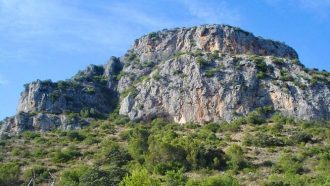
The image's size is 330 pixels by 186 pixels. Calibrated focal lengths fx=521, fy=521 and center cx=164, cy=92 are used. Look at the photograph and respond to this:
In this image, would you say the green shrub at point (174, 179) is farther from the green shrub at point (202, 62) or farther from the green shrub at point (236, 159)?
the green shrub at point (202, 62)

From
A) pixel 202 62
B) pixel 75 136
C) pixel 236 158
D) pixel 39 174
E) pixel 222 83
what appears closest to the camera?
pixel 236 158

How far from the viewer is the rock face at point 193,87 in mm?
83688

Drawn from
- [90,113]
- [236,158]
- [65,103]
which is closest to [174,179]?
[236,158]

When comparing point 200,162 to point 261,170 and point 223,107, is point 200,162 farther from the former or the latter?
point 223,107

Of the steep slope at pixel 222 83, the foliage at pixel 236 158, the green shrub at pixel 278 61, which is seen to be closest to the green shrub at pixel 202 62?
the steep slope at pixel 222 83

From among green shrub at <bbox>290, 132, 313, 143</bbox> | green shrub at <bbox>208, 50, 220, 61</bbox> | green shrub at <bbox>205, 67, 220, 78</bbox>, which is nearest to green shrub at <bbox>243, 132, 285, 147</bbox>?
green shrub at <bbox>290, 132, 313, 143</bbox>

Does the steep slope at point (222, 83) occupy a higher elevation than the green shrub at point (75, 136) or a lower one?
higher

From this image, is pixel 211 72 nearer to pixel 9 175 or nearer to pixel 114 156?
pixel 114 156

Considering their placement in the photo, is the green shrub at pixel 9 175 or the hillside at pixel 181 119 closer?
the green shrub at pixel 9 175

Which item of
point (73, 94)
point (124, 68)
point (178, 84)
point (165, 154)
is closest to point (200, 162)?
point (165, 154)

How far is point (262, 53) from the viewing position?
104 meters

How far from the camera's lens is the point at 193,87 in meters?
88.9

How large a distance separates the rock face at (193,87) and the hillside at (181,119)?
20 centimetres

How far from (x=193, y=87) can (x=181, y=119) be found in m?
6.17
